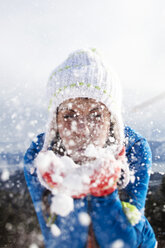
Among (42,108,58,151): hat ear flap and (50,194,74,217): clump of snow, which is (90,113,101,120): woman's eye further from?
(50,194,74,217): clump of snow

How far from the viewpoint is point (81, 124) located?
2.20m

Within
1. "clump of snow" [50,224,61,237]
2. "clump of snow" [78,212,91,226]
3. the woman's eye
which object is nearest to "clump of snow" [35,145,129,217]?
"clump of snow" [78,212,91,226]

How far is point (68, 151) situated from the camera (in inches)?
94.7

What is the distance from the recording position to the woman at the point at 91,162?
1827 millimetres

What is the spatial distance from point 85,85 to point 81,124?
0.51 metres

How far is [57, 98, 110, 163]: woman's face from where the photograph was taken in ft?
7.29

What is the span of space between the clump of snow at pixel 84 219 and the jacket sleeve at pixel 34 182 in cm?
43

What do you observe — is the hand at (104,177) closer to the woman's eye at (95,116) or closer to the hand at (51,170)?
the hand at (51,170)

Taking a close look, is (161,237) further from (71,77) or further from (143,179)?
(71,77)

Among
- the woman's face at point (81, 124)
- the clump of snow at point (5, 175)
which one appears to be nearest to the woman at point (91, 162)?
the woman's face at point (81, 124)

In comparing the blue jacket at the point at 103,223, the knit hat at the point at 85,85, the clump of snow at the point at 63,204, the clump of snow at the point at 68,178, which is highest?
the knit hat at the point at 85,85

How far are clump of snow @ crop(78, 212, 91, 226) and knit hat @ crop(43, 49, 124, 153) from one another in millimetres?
865

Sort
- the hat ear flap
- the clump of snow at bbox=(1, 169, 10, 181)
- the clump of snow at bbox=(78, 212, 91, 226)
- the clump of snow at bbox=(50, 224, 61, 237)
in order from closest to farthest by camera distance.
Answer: the clump of snow at bbox=(78, 212, 91, 226) < the clump of snow at bbox=(50, 224, 61, 237) < the clump of snow at bbox=(1, 169, 10, 181) < the hat ear flap

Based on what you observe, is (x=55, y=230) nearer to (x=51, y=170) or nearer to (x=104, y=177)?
(x=51, y=170)
